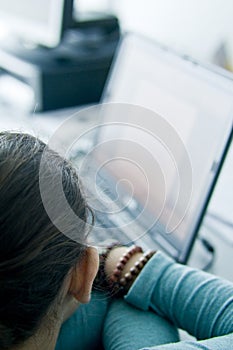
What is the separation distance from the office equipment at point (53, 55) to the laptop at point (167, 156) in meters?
0.33

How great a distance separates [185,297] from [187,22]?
0.77 meters

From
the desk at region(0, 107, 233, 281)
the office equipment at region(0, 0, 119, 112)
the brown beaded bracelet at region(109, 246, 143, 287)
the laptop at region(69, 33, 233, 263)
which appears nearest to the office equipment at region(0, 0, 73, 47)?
the office equipment at region(0, 0, 119, 112)

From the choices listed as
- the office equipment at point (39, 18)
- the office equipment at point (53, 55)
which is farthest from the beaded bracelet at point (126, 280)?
the office equipment at point (39, 18)

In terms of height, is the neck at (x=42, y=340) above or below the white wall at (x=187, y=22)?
below

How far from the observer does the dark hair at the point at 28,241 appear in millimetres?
385

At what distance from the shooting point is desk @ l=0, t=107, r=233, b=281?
2.75ft

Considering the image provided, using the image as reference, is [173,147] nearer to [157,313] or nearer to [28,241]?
[157,313]

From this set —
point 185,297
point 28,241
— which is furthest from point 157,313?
point 28,241

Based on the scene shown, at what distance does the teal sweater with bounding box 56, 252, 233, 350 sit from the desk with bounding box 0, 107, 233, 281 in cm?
17

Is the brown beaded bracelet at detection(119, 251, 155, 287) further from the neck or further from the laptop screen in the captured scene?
the neck

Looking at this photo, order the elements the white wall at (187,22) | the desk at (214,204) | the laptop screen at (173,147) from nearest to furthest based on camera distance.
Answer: the laptop screen at (173,147), the desk at (214,204), the white wall at (187,22)

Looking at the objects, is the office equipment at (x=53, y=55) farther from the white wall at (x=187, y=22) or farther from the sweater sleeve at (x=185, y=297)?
the sweater sleeve at (x=185, y=297)

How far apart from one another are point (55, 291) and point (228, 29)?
83cm

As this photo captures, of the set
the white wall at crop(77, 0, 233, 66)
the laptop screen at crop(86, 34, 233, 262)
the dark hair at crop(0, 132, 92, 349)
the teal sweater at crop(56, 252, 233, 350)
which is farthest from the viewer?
the white wall at crop(77, 0, 233, 66)
